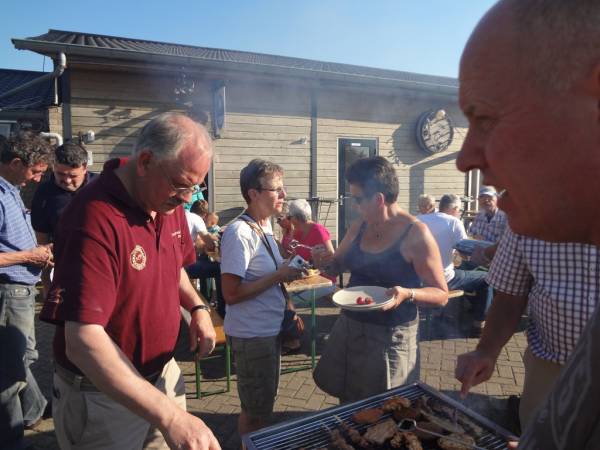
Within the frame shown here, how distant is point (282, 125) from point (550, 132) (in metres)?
8.91

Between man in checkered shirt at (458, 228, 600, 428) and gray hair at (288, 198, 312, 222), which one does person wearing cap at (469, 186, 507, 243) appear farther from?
man in checkered shirt at (458, 228, 600, 428)

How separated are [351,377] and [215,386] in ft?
7.08

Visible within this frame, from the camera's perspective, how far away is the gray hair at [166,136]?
1.72 m

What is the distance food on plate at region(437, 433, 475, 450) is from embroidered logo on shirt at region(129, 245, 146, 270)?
1448mm

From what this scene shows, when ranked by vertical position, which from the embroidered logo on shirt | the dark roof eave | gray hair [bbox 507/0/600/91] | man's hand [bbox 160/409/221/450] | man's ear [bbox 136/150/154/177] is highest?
the dark roof eave

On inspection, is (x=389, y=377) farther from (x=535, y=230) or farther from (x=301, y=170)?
(x=301, y=170)

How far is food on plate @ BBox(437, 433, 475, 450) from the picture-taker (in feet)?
5.33

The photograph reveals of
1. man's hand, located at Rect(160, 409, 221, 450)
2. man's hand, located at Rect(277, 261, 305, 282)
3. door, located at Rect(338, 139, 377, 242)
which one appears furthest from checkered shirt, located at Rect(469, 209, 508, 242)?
man's hand, located at Rect(160, 409, 221, 450)

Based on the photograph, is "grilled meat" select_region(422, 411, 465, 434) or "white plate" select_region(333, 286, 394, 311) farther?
"white plate" select_region(333, 286, 394, 311)

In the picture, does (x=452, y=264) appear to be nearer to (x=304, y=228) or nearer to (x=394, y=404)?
(x=304, y=228)

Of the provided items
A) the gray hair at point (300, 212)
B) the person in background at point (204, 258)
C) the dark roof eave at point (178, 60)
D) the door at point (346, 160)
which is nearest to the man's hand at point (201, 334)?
the person in background at point (204, 258)

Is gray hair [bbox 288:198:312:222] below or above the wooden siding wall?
below

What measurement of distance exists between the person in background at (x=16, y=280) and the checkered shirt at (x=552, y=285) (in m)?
3.18

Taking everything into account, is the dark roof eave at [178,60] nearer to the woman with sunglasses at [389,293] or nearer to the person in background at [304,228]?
the person in background at [304,228]
